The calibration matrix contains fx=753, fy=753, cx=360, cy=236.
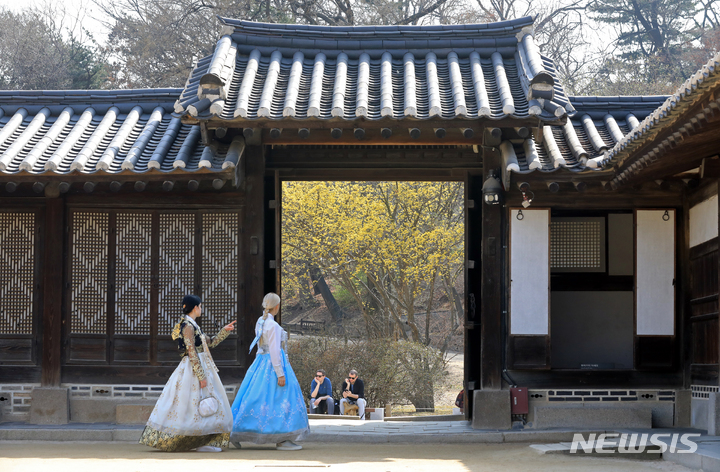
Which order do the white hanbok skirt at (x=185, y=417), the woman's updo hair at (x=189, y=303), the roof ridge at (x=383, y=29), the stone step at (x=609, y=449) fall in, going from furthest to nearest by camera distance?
the roof ridge at (x=383, y=29), the woman's updo hair at (x=189, y=303), the white hanbok skirt at (x=185, y=417), the stone step at (x=609, y=449)

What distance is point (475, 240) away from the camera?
1041 cm

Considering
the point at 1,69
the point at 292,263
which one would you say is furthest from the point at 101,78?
the point at 292,263

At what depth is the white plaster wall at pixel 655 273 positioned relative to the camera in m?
9.36

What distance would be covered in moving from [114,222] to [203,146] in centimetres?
150

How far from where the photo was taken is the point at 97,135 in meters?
9.77

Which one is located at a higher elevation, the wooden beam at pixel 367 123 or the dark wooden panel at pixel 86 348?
the wooden beam at pixel 367 123

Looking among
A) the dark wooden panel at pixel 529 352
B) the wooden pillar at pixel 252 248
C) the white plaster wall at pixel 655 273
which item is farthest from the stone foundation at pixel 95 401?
the white plaster wall at pixel 655 273

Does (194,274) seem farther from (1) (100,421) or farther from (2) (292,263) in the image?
(2) (292,263)

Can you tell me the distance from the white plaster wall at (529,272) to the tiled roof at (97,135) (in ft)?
12.0

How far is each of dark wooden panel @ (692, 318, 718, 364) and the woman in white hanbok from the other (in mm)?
5405

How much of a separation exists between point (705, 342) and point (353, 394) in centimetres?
730

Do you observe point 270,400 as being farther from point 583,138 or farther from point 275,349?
point 583,138

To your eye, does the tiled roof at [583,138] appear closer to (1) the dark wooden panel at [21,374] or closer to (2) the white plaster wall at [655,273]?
(2) the white plaster wall at [655,273]

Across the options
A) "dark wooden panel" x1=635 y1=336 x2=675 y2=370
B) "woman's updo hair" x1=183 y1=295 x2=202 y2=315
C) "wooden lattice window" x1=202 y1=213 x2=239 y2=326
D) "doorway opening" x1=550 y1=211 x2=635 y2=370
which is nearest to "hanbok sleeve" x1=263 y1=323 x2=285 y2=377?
"woman's updo hair" x1=183 y1=295 x2=202 y2=315
